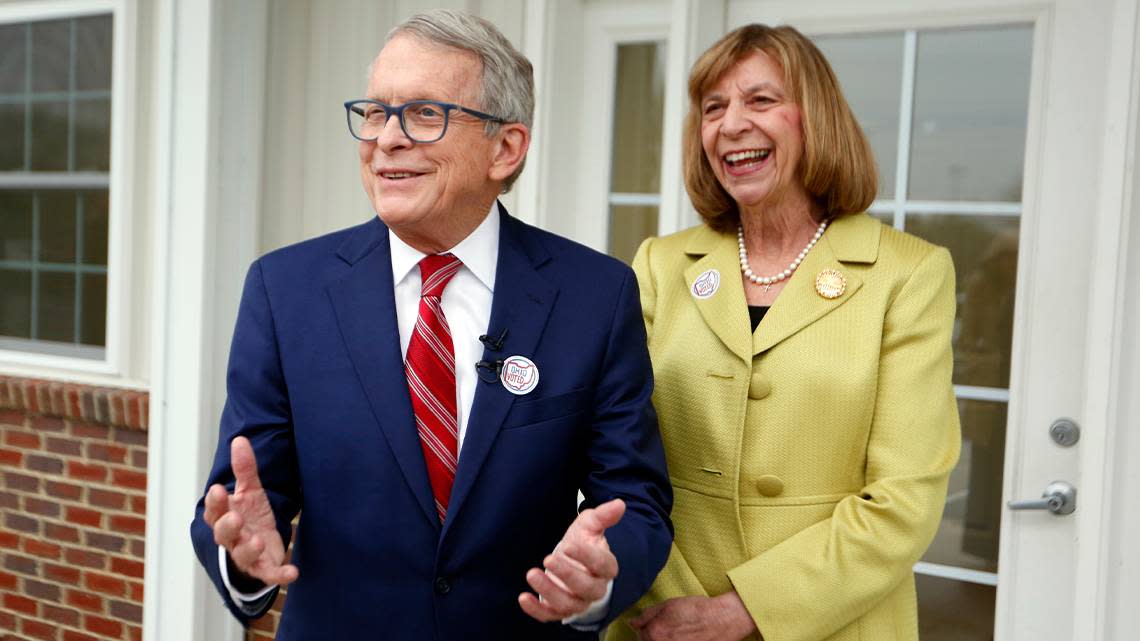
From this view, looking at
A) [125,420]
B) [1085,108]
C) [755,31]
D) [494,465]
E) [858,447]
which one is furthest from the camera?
[125,420]

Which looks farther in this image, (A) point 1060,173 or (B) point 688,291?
(A) point 1060,173

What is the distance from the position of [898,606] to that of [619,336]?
2.60 feet

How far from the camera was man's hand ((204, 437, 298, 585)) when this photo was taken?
1.40 meters

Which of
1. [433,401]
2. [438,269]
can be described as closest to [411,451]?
[433,401]

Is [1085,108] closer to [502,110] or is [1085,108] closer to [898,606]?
[898,606]

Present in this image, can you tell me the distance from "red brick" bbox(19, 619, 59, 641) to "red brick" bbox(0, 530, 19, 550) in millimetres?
311

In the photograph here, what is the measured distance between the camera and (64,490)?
3971 mm

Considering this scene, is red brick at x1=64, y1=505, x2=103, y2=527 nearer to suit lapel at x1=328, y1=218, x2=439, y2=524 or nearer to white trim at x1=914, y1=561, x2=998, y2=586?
suit lapel at x1=328, y1=218, x2=439, y2=524

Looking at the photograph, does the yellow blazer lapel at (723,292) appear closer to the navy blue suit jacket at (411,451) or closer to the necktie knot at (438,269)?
the navy blue suit jacket at (411,451)

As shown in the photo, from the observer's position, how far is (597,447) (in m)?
1.62

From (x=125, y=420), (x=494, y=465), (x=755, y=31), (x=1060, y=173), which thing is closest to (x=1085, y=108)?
(x=1060, y=173)

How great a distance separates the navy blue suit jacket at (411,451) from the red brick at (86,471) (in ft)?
8.38

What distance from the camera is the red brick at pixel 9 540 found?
163 inches

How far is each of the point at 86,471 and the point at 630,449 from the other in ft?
10.0
